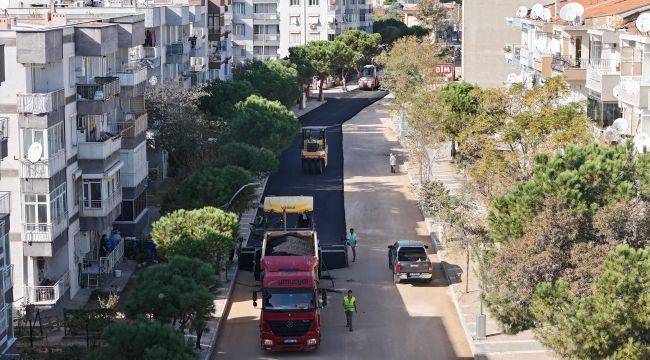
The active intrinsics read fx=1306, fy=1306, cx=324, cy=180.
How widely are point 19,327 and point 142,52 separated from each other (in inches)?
1429

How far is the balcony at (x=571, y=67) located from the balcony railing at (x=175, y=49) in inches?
1222

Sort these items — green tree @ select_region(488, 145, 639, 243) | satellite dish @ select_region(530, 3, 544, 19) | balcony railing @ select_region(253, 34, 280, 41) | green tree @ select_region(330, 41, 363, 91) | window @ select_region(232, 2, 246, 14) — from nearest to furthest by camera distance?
green tree @ select_region(488, 145, 639, 243) → satellite dish @ select_region(530, 3, 544, 19) → green tree @ select_region(330, 41, 363, 91) → window @ select_region(232, 2, 246, 14) → balcony railing @ select_region(253, 34, 280, 41)

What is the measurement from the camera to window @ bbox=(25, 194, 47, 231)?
51625 mm

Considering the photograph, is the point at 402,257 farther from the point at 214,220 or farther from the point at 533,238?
the point at 533,238

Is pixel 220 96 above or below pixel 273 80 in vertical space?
below

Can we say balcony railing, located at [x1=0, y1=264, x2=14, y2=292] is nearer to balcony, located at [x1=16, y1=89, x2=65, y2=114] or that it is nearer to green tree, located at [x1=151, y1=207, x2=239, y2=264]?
balcony, located at [x1=16, y1=89, x2=65, y2=114]

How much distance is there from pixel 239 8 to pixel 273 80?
46.7 meters

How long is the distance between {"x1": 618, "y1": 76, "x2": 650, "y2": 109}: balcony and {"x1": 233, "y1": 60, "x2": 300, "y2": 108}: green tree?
5497 cm

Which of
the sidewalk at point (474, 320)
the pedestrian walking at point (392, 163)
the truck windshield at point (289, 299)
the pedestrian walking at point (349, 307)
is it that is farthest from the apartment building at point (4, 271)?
the pedestrian walking at point (392, 163)

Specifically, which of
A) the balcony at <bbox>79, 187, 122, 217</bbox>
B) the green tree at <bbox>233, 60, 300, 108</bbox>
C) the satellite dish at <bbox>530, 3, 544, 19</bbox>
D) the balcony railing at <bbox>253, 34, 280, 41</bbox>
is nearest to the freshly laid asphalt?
the green tree at <bbox>233, 60, 300, 108</bbox>

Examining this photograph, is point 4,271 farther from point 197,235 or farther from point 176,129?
point 176,129

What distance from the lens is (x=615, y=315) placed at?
36844 millimetres

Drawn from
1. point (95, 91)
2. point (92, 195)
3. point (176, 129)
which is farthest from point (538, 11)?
point (92, 195)

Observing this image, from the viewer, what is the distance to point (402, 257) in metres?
61.6
